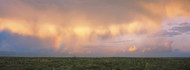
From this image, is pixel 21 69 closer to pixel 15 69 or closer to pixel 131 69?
pixel 15 69

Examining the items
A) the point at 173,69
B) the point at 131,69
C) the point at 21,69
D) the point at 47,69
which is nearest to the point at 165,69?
the point at 173,69

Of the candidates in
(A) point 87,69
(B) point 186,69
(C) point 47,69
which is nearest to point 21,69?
(C) point 47,69

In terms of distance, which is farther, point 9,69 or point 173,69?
point 173,69

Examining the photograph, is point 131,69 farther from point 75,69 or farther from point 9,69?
point 9,69

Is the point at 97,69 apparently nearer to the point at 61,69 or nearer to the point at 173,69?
the point at 61,69

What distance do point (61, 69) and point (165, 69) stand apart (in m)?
24.3

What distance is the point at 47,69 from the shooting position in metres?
39.0

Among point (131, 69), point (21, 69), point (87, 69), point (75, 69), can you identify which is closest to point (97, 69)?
point (87, 69)

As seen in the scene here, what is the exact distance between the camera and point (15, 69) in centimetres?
3822

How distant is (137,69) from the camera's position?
129 ft

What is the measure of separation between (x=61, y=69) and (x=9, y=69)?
11551mm

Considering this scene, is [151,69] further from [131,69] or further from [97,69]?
[97,69]

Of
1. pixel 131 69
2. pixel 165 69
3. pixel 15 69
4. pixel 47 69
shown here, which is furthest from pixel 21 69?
pixel 165 69

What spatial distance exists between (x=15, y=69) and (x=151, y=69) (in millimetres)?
31026
